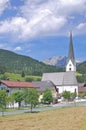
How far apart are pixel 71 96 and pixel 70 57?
4210 cm

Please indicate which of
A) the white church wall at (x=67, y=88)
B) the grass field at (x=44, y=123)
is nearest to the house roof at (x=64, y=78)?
the white church wall at (x=67, y=88)

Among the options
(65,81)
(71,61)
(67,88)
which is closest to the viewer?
(67,88)

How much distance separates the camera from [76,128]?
3397 cm

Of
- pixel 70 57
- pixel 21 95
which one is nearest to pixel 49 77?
pixel 70 57

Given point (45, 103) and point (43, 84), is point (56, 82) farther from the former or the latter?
point (45, 103)

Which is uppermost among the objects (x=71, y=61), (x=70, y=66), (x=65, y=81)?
(x=71, y=61)

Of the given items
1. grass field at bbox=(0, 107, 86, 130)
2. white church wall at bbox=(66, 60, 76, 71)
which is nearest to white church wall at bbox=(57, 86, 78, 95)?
white church wall at bbox=(66, 60, 76, 71)

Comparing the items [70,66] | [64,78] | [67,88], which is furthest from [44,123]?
[70,66]

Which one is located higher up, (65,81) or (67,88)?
(65,81)

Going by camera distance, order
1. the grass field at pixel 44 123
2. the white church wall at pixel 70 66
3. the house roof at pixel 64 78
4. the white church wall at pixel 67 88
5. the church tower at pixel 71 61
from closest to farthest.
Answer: the grass field at pixel 44 123
the white church wall at pixel 67 88
the house roof at pixel 64 78
the white church wall at pixel 70 66
the church tower at pixel 71 61

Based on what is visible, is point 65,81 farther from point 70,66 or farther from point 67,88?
point 70,66

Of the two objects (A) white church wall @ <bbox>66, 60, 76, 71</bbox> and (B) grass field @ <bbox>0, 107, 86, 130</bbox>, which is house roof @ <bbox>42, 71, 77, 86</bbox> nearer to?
(A) white church wall @ <bbox>66, 60, 76, 71</bbox>

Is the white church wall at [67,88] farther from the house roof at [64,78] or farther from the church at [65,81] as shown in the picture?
the house roof at [64,78]

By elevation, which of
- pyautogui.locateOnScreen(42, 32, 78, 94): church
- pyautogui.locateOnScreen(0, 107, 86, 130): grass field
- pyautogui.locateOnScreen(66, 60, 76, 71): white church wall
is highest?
pyautogui.locateOnScreen(66, 60, 76, 71): white church wall
